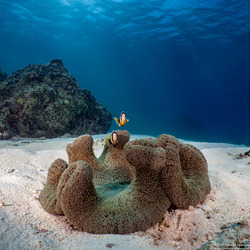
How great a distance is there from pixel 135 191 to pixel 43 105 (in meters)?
7.13

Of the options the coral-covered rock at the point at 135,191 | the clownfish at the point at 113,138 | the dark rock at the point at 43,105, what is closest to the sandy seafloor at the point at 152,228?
the coral-covered rock at the point at 135,191

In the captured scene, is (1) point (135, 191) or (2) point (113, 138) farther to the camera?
(2) point (113, 138)

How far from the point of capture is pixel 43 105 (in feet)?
25.3

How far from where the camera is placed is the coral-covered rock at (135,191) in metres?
1.51

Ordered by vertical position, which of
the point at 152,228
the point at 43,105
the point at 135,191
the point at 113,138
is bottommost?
the point at 152,228

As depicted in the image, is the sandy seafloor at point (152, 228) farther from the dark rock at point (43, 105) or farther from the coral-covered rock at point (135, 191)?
the dark rock at point (43, 105)

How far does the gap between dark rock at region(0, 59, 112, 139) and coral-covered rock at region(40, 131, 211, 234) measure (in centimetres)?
643

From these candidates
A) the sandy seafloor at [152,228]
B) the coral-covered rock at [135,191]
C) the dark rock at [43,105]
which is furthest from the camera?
the dark rock at [43,105]

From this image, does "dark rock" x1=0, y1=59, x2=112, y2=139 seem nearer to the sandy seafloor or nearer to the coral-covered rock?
the sandy seafloor

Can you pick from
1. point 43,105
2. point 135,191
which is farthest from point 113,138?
point 43,105

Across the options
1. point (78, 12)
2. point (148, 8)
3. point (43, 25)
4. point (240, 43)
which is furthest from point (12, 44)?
point (240, 43)

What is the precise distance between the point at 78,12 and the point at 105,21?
14.6 ft

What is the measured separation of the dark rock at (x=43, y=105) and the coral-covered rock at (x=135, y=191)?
6.43 metres

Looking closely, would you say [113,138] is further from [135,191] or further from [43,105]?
[43,105]
